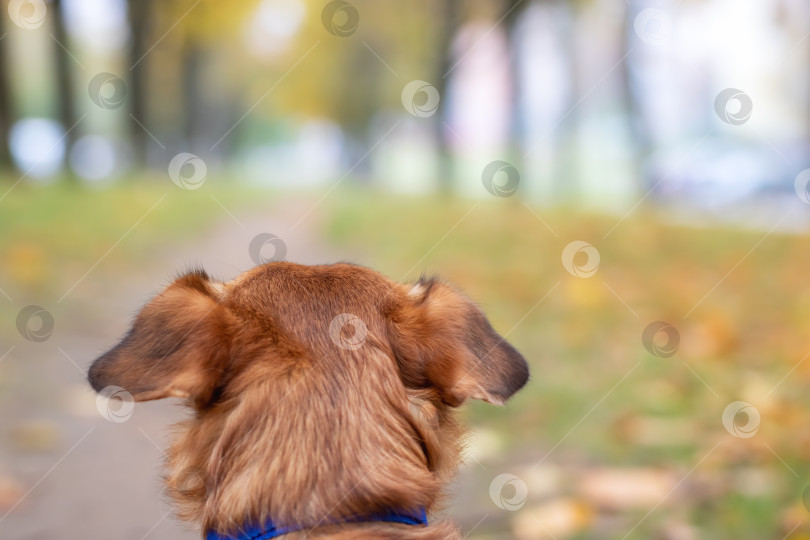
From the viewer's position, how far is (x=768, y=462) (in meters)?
4.78

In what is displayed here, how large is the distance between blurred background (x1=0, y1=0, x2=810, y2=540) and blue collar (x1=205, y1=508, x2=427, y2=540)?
59 cm

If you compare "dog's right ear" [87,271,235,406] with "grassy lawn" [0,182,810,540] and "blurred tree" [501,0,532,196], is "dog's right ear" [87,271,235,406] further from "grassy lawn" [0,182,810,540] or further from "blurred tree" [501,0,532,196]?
"blurred tree" [501,0,532,196]

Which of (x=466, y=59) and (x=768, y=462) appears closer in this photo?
(x=768, y=462)

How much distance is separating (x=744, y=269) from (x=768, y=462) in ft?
18.8

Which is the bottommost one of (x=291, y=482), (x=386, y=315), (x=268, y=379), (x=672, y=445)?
(x=672, y=445)

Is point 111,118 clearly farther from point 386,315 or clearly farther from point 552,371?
point 386,315

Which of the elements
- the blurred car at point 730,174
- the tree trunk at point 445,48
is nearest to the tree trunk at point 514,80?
the tree trunk at point 445,48

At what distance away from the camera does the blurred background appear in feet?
15.0

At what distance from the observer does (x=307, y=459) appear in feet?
Result: 6.49

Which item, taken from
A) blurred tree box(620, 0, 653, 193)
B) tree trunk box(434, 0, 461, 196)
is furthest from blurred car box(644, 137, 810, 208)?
tree trunk box(434, 0, 461, 196)

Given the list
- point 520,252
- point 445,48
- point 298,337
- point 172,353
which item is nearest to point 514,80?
point 445,48

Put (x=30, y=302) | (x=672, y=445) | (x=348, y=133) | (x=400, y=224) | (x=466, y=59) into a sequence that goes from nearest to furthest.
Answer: (x=672, y=445) < (x=30, y=302) < (x=400, y=224) < (x=466, y=59) < (x=348, y=133)

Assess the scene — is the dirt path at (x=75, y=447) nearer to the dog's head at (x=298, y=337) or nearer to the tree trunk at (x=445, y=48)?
the dog's head at (x=298, y=337)

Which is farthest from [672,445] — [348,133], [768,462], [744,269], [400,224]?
[348,133]
